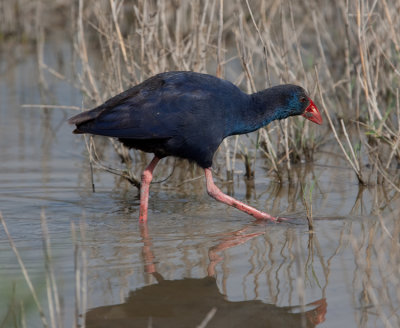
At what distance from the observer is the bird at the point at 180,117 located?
4160 mm

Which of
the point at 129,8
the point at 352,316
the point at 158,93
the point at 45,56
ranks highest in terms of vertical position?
the point at 129,8

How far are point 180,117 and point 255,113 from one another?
1.67ft

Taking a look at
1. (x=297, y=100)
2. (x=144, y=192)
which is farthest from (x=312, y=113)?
(x=144, y=192)

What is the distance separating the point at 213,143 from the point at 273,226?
0.58 metres

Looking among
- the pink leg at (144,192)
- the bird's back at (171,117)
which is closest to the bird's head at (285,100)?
the bird's back at (171,117)

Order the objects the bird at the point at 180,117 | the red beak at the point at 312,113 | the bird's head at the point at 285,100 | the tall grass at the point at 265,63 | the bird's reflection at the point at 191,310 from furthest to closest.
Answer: the tall grass at the point at 265,63 → the red beak at the point at 312,113 → the bird's head at the point at 285,100 → the bird at the point at 180,117 → the bird's reflection at the point at 191,310

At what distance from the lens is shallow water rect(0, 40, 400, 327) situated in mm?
3020

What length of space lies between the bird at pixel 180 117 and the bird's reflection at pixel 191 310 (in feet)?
3.34

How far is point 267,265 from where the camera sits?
3.55 m

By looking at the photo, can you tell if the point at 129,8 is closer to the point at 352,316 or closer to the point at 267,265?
the point at 267,265

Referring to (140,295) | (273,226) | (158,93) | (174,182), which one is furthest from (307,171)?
(140,295)

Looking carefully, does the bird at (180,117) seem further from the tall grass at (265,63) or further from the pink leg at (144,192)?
the tall grass at (265,63)

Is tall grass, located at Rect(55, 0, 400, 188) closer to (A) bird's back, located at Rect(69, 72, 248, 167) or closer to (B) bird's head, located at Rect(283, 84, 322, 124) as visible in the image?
(B) bird's head, located at Rect(283, 84, 322, 124)

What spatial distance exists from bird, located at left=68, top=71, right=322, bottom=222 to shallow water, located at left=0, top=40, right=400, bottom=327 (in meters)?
0.34
